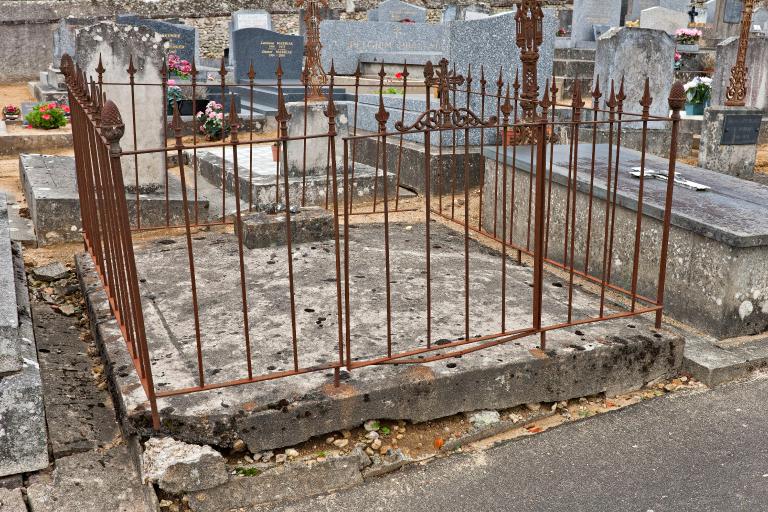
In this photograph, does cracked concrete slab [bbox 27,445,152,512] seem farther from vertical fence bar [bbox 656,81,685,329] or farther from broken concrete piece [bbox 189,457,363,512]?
vertical fence bar [bbox 656,81,685,329]

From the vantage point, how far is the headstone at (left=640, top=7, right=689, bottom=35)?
16.3 metres

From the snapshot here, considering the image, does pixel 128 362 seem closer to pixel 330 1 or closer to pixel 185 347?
pixel 185 347

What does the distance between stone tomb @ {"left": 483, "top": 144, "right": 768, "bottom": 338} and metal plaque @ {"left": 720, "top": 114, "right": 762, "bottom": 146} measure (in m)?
4.04

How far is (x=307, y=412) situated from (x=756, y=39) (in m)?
9.60

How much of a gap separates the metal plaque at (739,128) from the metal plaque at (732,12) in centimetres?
1005

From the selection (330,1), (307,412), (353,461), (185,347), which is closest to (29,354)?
(185,347)

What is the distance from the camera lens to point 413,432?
11.0 ft

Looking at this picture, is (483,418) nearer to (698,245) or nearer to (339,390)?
(339,390)

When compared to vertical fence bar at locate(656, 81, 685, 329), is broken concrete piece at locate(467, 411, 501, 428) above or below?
below

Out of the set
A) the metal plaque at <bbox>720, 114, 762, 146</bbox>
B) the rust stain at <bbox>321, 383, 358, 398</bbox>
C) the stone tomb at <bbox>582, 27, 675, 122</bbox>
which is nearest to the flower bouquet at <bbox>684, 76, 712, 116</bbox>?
the stone tomb at <bbox>582, 27, 675, 122</bbox>

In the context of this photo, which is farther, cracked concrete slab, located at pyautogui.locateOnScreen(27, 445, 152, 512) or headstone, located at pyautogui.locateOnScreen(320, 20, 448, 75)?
headstone, located at pyautogui.locateOnScreen(320, 20, 448, 75)

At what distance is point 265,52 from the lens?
13586mm

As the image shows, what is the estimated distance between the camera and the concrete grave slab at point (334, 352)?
3084mm

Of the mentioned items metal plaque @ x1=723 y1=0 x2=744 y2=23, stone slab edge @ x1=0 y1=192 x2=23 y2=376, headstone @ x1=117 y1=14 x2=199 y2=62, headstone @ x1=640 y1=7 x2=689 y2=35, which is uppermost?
metal plaque @ x1=723 y1=0 x2=744 y2=23
